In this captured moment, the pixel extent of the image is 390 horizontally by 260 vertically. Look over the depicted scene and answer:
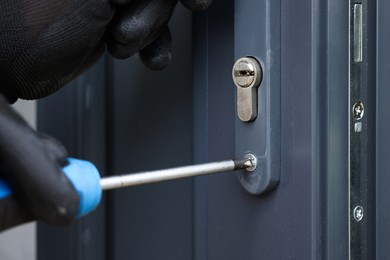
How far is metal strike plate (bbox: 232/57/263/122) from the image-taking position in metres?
0.83

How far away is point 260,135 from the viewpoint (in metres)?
0.84

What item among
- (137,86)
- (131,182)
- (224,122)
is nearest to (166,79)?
(137,86)

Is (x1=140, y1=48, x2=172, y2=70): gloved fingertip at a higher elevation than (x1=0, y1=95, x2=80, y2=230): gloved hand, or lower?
higher

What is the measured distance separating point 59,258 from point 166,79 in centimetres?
56

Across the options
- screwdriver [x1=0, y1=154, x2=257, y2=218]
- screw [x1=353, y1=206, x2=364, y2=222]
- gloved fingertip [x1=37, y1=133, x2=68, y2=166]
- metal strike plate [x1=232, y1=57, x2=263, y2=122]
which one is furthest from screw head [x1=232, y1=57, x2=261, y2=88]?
gloved fingertip [x1=37, y1=133, x2=68, y2=166]

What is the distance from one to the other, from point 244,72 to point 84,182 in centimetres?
34

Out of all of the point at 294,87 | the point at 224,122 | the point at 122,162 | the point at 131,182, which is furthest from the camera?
the point at 122,162

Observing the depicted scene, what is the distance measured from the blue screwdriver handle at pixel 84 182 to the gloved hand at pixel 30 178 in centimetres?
2

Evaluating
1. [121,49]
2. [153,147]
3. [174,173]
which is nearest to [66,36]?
[121,49]

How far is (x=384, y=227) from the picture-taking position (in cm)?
83

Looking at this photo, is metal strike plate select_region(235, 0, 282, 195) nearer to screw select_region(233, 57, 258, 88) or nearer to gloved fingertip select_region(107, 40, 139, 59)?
screw select_region(233, 57, 258, 88)

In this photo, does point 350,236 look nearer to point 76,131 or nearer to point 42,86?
point 42,86

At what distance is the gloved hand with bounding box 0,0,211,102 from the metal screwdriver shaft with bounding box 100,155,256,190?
0.66 feet

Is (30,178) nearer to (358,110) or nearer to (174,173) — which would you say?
(174,173)
